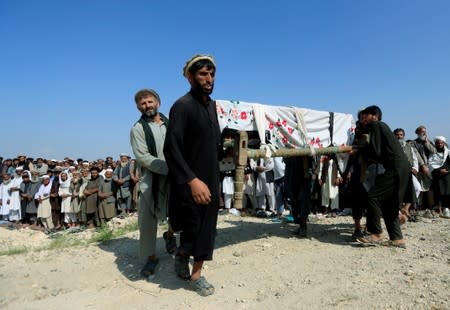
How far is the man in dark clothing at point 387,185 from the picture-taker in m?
4.42

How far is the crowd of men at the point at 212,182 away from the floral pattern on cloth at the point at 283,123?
410 millimetres

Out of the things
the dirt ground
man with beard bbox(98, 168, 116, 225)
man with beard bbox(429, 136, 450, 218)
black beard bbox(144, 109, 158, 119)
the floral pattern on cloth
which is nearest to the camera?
the dirt ground

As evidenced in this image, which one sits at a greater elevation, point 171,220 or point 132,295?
point 171,220

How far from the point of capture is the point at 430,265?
142 inches

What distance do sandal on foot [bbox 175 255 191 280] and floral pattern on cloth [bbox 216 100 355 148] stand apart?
2.13 meters

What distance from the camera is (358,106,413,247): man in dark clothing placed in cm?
A: 442

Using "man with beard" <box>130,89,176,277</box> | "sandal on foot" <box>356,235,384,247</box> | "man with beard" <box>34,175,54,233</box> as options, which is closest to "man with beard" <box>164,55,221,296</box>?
"man with beard" <box>130,89,176,277</box>

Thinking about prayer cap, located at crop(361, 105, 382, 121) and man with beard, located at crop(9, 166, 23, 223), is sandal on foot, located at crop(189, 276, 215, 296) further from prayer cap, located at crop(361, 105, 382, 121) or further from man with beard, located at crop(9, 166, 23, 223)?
man with beard, located at crop(9, 166, 23, 223)

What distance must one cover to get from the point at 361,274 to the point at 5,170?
12678mm

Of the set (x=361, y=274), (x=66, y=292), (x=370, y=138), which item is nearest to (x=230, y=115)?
(x=370, y=138)

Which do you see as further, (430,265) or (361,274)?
(430,265)

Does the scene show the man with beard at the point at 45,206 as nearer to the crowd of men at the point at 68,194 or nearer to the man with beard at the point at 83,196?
the crowd of men at the point at 68,194

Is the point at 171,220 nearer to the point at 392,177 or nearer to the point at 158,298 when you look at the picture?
the point at 158,298

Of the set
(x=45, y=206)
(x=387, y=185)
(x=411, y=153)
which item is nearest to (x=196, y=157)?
(x=387, y=185)
